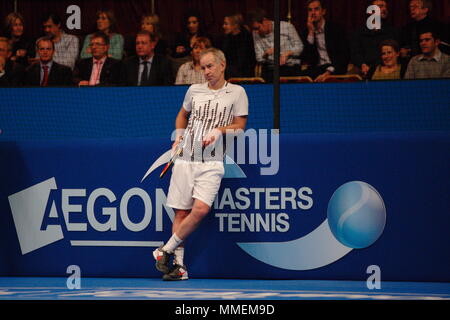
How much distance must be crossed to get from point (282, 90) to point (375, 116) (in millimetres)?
910

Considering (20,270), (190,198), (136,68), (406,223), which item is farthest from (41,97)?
(406,223)

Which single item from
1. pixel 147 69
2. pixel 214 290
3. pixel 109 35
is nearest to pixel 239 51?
pixel 147 69

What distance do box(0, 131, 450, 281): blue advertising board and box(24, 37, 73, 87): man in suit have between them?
6.60 ft

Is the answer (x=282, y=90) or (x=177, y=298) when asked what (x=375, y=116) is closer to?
(x=282, y=90)

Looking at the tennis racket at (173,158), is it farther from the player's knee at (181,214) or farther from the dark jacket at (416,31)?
the dark jacket at (416,31)

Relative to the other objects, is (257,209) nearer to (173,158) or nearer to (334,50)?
(173,158)

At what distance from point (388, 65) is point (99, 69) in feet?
9.96

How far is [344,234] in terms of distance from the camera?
6.44 metres

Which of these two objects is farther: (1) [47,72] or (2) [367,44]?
(1) [47,72]

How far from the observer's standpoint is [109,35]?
9.54m

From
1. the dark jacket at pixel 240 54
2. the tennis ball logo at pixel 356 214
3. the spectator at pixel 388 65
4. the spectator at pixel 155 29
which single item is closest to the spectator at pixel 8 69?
the spectator at pixel 155 29

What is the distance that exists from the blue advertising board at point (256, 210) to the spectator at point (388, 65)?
1918 mm
